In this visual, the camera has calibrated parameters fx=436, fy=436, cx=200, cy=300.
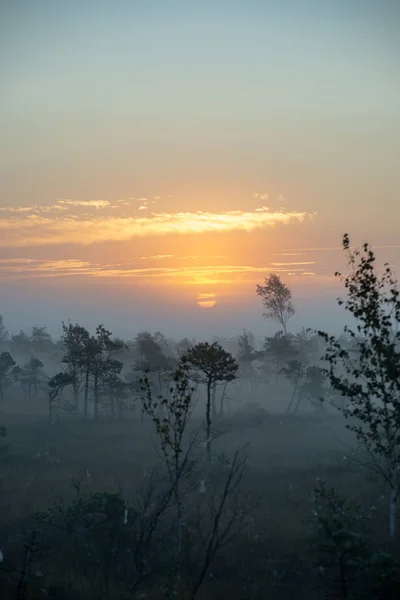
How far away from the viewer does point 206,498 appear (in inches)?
981

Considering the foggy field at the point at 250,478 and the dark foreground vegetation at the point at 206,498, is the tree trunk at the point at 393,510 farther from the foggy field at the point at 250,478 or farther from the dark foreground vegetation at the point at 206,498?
the foggy field at the point at 250,478

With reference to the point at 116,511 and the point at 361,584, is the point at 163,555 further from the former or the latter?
the point at 361,584

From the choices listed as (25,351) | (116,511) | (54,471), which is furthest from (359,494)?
(25,351)

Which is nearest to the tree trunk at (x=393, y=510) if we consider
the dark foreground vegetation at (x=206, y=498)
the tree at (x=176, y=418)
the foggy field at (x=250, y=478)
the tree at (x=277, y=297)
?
the dark foreground vegetation at (x=206, y=498)

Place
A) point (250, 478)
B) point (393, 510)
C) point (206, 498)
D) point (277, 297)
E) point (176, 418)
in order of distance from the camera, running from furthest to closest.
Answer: point (277, 297) < point (250, 478) < point (206, 498) < point (393, 510) < point (176, 418)

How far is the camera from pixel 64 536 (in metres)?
19.9

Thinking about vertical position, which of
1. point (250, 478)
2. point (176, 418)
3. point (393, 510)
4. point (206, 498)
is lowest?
point (250, 478)

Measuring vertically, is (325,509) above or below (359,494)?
above

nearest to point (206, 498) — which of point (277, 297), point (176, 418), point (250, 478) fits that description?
point (250, 478)

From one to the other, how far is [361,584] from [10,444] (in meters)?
33.2

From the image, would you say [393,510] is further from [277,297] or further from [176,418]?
[277,297]

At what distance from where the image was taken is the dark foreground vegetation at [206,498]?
553 inches

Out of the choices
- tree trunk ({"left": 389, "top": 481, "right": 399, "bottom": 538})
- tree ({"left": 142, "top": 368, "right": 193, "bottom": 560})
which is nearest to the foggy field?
tree trunk ({"left": 389, "top": 481, "right": 399, "bottom": 538})

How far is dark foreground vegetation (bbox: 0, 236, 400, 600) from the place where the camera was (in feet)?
46.1
